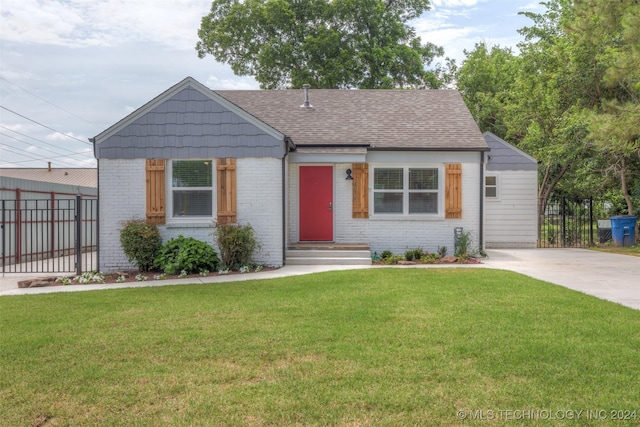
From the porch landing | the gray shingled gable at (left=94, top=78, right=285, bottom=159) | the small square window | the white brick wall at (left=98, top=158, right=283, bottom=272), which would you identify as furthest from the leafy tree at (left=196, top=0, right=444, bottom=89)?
the small square window

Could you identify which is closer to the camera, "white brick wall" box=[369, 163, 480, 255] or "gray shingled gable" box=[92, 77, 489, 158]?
"gray shingled gable" box=[92, 77, 489, 158]

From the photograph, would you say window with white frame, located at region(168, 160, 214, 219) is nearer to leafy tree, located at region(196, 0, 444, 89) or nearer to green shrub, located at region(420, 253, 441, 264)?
green shrub, located at region(420, 253, 441, 264)

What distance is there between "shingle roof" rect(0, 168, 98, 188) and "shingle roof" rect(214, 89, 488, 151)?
1490 cm

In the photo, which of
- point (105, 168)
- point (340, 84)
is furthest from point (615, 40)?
point (105, 168)

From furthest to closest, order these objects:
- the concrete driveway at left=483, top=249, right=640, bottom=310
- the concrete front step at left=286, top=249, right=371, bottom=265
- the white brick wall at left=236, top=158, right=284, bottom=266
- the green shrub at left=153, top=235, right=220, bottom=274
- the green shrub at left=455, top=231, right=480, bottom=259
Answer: the green shrub at left=455, top=231, right=480, bottom=259 → the concrete front step at left=286, top=249, right=371, bottom=265 → the white brick wall at left=236, top=158, right=284, bottom=266 → the green shrub at left=153, top=235, right=220, bottom=274 → the concrete driveway at left=483, top=249, right=640, bottom=310

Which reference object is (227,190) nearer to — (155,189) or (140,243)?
(155,189)

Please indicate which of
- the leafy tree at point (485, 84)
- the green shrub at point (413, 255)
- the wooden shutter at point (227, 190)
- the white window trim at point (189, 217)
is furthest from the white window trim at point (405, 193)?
the leafy tree at point (485, 84)

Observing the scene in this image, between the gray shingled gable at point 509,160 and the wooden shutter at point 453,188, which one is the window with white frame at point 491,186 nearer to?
the gray shingled gable at point 509,160

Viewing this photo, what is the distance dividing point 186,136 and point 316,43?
1582 centimetres

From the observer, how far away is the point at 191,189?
11383mm

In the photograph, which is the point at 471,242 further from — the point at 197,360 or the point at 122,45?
the point at 122,45

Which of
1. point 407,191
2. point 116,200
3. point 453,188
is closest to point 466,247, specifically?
point 453,188

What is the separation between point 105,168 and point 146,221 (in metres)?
1.57

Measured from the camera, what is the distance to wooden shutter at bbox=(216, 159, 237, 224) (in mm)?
11250
